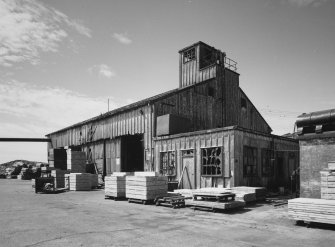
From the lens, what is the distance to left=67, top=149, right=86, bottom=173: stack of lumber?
27.3 metres

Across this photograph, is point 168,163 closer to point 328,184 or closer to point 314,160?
point 314,160

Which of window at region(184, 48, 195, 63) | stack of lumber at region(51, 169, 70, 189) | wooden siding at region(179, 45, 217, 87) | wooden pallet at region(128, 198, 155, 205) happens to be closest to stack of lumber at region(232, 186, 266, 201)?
wooden pallet at region(128, 198, 155, 205)

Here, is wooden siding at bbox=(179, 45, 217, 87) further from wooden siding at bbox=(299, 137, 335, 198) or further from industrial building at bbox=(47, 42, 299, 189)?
wooden siding at bbox=(299, 137, 335, 198)

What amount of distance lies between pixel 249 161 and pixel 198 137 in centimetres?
344

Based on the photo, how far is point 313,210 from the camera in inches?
354

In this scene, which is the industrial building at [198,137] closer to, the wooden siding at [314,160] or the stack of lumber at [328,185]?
the wooden siding at [314,160]

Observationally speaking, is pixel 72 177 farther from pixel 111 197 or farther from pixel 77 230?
pixel 77 230

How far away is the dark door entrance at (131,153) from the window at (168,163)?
609cm

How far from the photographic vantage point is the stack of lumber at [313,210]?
28.4 ft

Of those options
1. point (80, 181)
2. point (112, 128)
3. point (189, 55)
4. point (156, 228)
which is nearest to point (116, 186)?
point (80, 181)

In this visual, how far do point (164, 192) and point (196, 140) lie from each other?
13.8 ft

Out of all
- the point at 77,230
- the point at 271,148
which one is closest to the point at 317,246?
the point at 77,230

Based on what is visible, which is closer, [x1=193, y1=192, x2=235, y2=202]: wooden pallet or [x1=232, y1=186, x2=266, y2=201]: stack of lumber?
[x1=193, y1=192, x2=235, y2=202]: wooden pallet

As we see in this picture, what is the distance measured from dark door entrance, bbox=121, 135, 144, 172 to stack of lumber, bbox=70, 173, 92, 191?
3.65 meters
